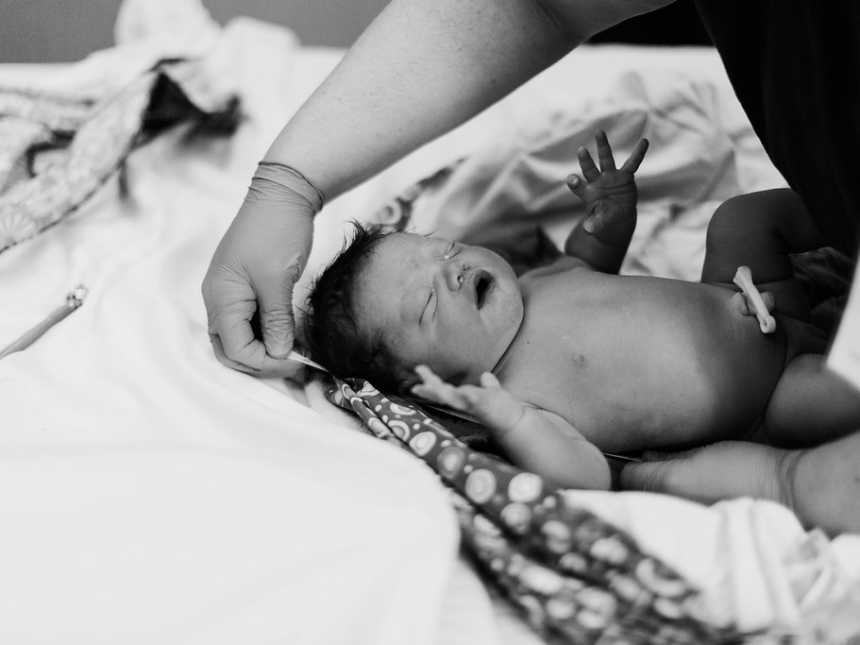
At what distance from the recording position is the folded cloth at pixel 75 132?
108cm

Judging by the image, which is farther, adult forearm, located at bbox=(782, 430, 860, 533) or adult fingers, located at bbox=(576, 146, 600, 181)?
adult fingers, located at bbox=(576, 146, 600, 181)

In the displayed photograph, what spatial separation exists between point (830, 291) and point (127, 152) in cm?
88

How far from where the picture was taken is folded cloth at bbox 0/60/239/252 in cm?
108

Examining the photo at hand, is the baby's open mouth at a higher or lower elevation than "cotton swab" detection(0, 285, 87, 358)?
lower

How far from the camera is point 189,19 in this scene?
60.0 inches

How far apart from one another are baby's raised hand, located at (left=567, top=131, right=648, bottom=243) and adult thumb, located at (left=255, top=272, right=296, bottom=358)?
1.14ft

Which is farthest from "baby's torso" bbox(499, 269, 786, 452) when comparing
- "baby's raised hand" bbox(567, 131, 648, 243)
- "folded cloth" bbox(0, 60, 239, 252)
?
"folded cloth" bbox(0, 60, 239, 252)

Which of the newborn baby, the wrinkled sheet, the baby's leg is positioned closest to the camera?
the wrinkled sheet

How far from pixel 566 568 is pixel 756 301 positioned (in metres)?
0.38

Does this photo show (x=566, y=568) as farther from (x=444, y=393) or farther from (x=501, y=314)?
(x=501, y=314)

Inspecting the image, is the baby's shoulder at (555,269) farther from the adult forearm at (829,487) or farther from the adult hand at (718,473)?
the adult forearm at (829,487)

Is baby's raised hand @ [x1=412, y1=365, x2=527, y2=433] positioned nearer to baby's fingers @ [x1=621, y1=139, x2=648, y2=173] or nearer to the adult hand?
the adult hand

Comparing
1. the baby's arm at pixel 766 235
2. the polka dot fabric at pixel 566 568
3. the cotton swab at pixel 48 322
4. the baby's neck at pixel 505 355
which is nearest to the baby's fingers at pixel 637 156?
the baby's arm at pixel 766 235

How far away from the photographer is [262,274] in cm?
88
